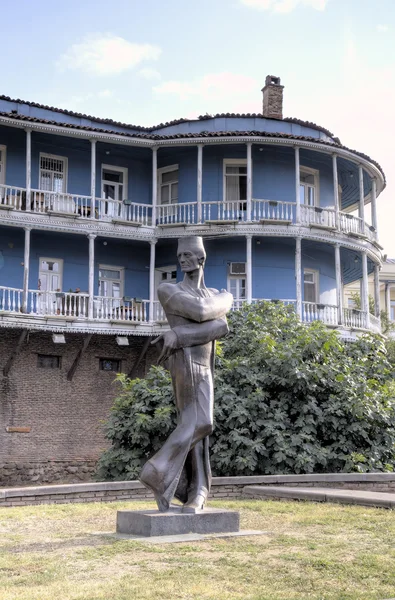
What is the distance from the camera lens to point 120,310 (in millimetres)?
27219

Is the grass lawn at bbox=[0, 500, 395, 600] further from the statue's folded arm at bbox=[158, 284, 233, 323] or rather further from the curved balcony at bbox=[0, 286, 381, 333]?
the curved balcony at bbox=[0, 286, 381, 333]

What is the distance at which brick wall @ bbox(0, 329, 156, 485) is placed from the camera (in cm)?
2617

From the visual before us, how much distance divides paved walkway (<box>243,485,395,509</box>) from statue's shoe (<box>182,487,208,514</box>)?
322 centimetres

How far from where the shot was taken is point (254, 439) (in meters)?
16.2

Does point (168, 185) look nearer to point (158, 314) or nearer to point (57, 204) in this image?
point (57, 204)

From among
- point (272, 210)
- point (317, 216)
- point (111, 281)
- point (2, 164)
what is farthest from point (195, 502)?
point (2, 164)

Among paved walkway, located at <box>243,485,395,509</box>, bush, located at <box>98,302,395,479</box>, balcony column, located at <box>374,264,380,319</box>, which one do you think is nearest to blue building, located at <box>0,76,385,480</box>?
balcony column, located at <box>374,264,380,319</box>

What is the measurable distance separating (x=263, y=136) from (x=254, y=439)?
1417 centimetres

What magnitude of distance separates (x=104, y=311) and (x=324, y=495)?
1600 cm

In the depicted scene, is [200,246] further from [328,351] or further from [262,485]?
[328,351]

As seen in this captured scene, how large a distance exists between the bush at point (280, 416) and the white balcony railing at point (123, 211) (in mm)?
10736

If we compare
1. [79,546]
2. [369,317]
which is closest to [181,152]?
[369,317]

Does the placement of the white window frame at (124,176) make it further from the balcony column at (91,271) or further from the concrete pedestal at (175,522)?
the concrete pedestal at (175,522)

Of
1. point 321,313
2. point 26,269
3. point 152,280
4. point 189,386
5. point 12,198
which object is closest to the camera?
point 189,386
